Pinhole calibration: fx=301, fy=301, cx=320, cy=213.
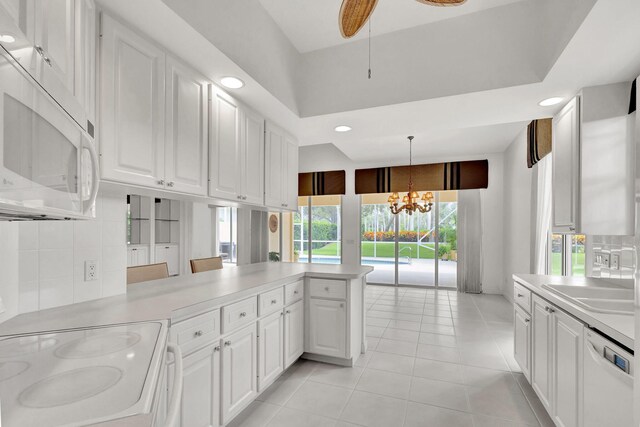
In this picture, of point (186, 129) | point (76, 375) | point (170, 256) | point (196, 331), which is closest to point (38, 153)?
point (76, 375)

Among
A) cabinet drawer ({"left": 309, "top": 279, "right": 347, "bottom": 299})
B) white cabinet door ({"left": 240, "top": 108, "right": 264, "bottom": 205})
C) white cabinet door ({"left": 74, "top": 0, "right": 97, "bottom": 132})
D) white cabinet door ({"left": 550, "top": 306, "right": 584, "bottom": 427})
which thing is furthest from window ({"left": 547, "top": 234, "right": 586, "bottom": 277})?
white cabinet door ({"left": 74, "top": 0, "right": 97, "bottom": 132})

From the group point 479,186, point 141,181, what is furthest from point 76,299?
point 479,186

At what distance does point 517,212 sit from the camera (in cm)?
496

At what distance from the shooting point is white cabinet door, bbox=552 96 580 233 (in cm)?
218

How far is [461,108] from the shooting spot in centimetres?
250

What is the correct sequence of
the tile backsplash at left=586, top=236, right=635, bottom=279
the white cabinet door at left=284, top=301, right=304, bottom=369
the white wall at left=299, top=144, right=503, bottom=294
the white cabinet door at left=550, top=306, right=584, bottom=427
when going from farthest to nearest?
the white wall at left=299, top=144, right=503, bottom=294, the white cabinet door at left=284, top=301, right=304, bottom=369, the tile backsplash at left=586, top=236, right=635, bottom=279, the white cabinet door at left=550, top=306, right=584, bottom=427

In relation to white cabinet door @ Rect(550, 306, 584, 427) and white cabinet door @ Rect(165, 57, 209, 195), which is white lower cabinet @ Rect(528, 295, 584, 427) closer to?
white cabinet door @ Rect(550, 306, 584, 427)

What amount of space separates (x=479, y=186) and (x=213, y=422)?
596 centimetres

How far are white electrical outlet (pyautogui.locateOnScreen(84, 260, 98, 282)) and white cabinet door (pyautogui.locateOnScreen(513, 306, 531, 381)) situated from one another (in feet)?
9.58

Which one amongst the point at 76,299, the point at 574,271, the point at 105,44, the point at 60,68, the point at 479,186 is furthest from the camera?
the point at 479,186

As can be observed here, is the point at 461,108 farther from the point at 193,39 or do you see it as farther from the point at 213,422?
the point at 213,422

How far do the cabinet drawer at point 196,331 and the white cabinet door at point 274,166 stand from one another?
1389 mm

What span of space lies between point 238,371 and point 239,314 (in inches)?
14.0

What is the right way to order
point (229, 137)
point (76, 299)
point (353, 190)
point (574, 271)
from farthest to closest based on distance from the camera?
point (353, 190) → point (574, 271) → point (229, 137) → point (76, 299)
